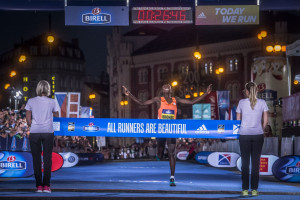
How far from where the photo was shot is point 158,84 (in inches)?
3374

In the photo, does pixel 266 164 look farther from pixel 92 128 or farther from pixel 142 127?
pixel 92 128

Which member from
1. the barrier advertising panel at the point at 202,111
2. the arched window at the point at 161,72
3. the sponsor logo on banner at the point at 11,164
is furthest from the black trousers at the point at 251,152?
the arched window at the point at 161,72

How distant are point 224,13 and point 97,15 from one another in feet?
13.0

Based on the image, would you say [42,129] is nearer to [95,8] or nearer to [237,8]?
[95,8]

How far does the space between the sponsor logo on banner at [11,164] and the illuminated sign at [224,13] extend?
8.47 metres

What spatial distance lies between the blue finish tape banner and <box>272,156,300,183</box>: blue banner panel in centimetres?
118

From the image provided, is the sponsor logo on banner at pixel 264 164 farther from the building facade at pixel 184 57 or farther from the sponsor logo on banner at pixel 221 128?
the building facade at pixel 184 57

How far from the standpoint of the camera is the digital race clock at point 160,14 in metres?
19.8

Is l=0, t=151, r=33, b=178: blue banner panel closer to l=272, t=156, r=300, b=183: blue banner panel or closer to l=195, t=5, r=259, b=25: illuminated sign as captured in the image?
l=272, t=156, r=300, b=183: blue banner panel

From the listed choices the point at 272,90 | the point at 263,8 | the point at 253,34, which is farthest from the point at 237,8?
the point at 253,34

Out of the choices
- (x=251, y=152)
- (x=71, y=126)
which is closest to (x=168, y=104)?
(x=71, y=126)

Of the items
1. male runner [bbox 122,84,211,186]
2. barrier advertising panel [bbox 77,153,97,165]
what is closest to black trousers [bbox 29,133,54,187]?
male runner [bbox 122,84,211,186]

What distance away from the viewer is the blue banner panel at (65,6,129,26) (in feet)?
63.6

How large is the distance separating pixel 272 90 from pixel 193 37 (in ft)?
127
